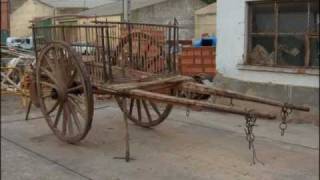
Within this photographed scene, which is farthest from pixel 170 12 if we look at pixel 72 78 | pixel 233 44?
pixel 72 78

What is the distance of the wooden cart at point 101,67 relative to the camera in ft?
20.0

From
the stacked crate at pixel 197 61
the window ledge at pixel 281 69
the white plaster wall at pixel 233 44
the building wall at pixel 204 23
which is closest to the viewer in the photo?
the window ledge at pixel 281 69

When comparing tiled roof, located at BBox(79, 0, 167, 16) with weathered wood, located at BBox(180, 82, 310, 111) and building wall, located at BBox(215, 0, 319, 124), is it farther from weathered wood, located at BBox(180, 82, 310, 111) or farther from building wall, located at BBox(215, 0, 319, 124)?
weathered wood, located at BBox(180, 82, 310, 111)

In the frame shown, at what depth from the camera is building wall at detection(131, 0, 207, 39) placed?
27.9 m

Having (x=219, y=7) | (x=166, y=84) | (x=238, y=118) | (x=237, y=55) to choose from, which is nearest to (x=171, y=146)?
(x=166, y=84)

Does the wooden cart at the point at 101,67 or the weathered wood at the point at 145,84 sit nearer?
the weathered wood at the point at 145,84

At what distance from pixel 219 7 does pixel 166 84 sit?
355 cm

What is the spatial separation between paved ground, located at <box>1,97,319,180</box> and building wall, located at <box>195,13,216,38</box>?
1594 cm

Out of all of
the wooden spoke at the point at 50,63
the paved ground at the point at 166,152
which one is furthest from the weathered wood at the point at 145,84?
the wooden spoke at the point at 50,63

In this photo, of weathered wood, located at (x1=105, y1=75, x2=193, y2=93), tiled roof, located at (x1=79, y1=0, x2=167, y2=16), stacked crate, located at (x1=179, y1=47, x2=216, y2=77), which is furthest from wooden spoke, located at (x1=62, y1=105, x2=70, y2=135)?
→ tiled roof, located at (x1=79, y1=0, x2=167, y2=16)

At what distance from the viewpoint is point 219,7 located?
30.7ft

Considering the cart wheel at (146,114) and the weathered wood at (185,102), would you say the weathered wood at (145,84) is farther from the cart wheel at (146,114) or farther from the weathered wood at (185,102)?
the cart wheel at (146,114)

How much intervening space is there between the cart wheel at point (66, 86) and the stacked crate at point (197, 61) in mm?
4888

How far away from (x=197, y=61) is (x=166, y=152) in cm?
541
